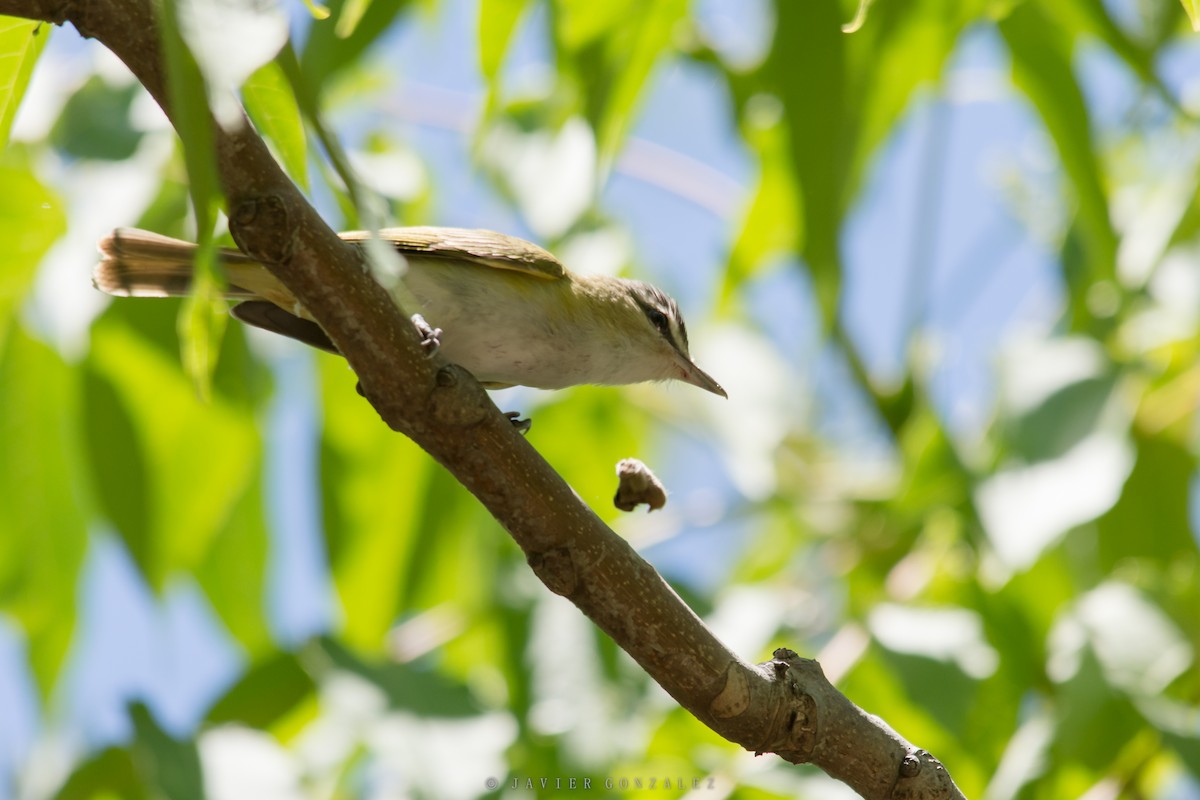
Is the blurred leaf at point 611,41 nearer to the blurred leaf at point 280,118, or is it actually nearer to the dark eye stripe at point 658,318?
the dark eye stripe at point 658,318

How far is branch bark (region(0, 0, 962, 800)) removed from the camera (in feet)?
6.37

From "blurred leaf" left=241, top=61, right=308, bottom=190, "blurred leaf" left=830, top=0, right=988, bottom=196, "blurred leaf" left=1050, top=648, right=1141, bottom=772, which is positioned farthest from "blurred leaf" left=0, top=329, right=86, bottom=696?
"blurred leaf" left=1050, top=648, right=1141, bottom=772

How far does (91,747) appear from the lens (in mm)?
3506

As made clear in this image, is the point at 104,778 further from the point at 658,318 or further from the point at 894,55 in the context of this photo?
the point at 894,55

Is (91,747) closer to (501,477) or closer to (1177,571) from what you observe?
(501,477)

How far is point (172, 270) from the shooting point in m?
3.42

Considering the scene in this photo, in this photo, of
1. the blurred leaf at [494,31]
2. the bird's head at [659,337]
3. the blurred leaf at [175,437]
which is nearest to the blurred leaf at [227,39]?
the blurred leaf at [494,31]

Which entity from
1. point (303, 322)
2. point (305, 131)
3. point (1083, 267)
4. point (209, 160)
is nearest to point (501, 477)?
point (305, 131)

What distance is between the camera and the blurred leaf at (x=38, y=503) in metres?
3.98

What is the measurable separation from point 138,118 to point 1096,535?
3.49 m

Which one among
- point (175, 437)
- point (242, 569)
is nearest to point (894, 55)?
point (175, 437)

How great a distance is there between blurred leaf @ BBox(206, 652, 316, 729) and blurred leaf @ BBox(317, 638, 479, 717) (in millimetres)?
224

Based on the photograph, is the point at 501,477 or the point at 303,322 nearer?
the point at 501,477

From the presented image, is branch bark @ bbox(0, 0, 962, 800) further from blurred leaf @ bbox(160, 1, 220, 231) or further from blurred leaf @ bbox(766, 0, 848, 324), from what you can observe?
blurred leaf @ bbox(766, 0, 848, 324)
